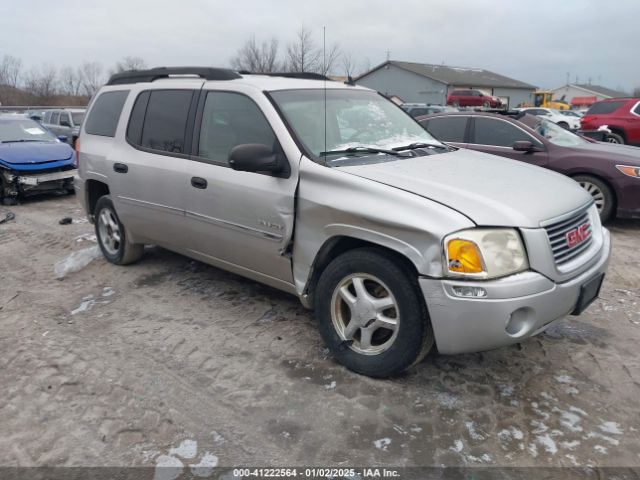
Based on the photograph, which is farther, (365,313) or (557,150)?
(557,150)

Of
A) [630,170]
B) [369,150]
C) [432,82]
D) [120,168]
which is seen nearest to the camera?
[369,150]

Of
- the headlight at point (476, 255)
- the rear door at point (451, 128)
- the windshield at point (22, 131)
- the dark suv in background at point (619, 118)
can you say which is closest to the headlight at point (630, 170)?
the rear door at point (451, 128)

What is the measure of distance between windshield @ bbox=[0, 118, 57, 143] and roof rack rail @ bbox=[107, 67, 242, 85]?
585 cm

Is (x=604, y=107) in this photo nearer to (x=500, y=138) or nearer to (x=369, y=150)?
(x=500, y=138)

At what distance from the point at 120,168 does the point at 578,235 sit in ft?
12.6

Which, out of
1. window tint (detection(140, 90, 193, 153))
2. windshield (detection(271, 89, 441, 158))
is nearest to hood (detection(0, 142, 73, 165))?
window tint (detection(140, 90, 193, 153))

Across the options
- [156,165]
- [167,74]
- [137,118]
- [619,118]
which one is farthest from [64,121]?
[619,118]

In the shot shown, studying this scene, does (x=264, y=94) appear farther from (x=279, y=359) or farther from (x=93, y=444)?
(x=93, y=444)

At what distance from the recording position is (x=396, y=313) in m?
3.08

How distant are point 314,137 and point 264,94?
53 centimetres

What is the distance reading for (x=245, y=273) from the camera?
4078 millimetres

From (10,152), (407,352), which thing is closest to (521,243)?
(407,352)

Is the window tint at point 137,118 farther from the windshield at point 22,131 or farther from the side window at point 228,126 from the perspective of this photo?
the windshield at point 22,131

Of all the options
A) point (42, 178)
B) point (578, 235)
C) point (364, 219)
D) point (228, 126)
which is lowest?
point (42, 178)
